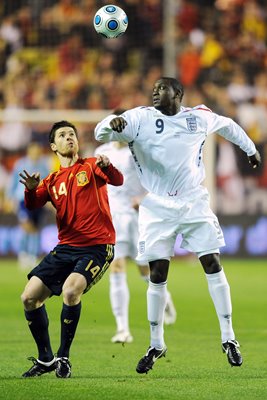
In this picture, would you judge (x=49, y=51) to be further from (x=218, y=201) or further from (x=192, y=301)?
(x=192, y=301)

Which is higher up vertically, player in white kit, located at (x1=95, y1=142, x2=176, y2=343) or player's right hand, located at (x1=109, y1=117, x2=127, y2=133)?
player's right hand, located at (x1=109, y1=117, x2=127, y2=133)

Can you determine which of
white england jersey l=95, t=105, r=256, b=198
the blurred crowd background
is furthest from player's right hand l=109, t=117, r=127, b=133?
the blurred crowd background

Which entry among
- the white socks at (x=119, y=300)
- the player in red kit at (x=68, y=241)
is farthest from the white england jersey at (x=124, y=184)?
the player in red kit at (x=68, y=241)

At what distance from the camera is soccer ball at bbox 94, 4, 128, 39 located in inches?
349

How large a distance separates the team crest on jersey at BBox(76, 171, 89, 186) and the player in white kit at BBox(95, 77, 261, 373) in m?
0.29

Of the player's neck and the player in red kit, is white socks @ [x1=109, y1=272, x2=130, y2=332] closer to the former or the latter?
the player in red kit

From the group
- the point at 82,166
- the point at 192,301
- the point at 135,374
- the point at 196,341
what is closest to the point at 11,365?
the point at 135,374

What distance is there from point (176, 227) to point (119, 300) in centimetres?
263

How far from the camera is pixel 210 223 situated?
768 cm

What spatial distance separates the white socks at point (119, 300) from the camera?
998 centimetres

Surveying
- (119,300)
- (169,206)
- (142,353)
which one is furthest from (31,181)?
(119,300)

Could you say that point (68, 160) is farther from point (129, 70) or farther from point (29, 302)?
point (129, 70)

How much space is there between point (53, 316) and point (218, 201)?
8843mm

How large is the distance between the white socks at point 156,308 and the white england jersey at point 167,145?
70 centimetres
